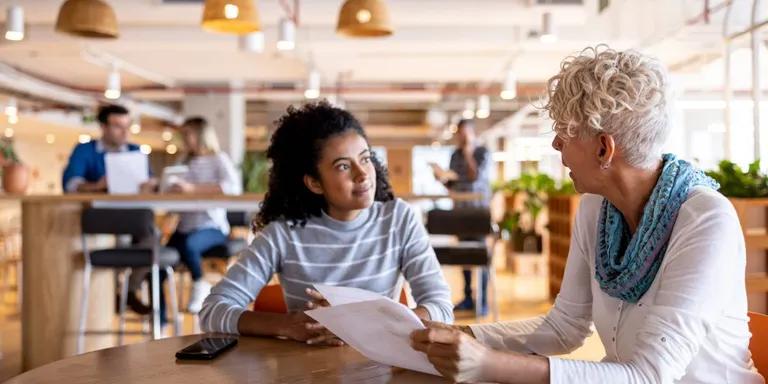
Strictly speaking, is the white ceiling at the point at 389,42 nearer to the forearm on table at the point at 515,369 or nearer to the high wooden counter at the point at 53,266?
the high wooden counter at the point at 53,266

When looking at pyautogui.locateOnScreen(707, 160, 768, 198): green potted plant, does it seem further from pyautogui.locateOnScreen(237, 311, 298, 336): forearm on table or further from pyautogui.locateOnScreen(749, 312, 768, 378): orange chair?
pyautogui.locateOnScreen(237, 311, 298, 336): forearm on table

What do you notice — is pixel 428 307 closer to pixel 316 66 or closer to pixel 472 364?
pixel 472 364

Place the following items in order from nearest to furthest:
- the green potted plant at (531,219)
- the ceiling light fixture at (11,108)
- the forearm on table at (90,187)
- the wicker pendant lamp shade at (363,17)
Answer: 1. the wicker pendant lamp shade at (363,17)
2. the forearm on table at (90,187)
3. the green potted plant at (531,219)
4. the ceiling light fixture at (11,108)

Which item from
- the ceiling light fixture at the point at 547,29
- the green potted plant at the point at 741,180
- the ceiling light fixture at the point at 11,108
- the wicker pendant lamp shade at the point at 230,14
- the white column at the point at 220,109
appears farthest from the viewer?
the white column at the point at 220,109

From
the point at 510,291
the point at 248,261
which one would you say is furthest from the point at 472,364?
the point at 510,291

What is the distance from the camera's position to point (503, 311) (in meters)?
6.88

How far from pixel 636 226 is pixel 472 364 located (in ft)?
1.48

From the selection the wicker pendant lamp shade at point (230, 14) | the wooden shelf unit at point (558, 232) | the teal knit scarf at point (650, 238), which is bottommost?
the wooden shelf unit at point (558, 232)

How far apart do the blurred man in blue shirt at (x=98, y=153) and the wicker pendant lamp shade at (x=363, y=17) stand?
1.58m

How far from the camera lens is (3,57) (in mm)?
11164

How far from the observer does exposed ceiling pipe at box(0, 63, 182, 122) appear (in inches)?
458

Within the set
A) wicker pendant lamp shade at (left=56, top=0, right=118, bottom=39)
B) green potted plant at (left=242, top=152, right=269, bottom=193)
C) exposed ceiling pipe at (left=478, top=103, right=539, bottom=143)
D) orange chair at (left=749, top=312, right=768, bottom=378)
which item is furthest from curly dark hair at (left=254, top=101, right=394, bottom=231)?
exposed ceiling pipe at (left=478, top=103, right=539, bottom=143)

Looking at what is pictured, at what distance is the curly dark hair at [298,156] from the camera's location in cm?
208

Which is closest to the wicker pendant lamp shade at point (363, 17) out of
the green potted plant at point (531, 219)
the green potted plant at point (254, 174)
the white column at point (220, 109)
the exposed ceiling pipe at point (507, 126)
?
the green potted plant at point (531, 219)
